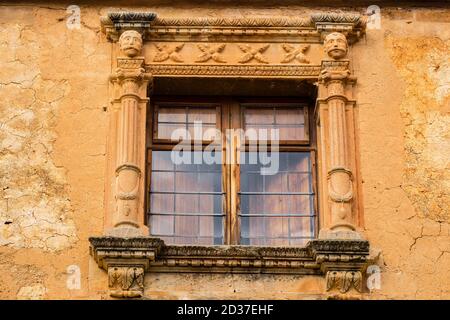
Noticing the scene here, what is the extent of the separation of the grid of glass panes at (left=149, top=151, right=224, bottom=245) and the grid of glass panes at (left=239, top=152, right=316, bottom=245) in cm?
25

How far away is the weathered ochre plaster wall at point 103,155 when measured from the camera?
39.9 ft

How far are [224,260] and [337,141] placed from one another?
1559 mm

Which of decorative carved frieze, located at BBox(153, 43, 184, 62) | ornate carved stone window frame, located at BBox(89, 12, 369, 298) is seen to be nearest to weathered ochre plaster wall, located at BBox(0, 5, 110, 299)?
ornate carved stone window frame, located at BBox(89, 12, 369, 298)

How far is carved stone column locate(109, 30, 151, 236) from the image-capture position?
1233 cm

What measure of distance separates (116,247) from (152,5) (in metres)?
2.69

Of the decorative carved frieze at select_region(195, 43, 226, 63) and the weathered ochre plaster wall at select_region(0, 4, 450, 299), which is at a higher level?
the decorative carved frieze at select_region(195, 43, 226, 63)

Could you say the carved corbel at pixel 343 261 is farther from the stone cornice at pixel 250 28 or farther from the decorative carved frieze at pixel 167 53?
the decorative carved frieze at pixel 167 53

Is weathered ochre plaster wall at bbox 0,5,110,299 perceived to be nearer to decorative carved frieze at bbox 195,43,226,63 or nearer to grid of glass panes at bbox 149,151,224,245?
grid of glass panes at bbox 149,151,224,245

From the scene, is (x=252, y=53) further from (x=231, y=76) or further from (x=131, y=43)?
(x=131, y=43)

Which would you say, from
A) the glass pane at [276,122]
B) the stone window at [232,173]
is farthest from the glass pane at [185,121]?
the glass pane at [276,122]

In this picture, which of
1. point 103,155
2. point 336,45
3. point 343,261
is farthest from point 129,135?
point 343,261

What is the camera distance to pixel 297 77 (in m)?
13.1

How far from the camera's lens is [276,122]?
522 inches
